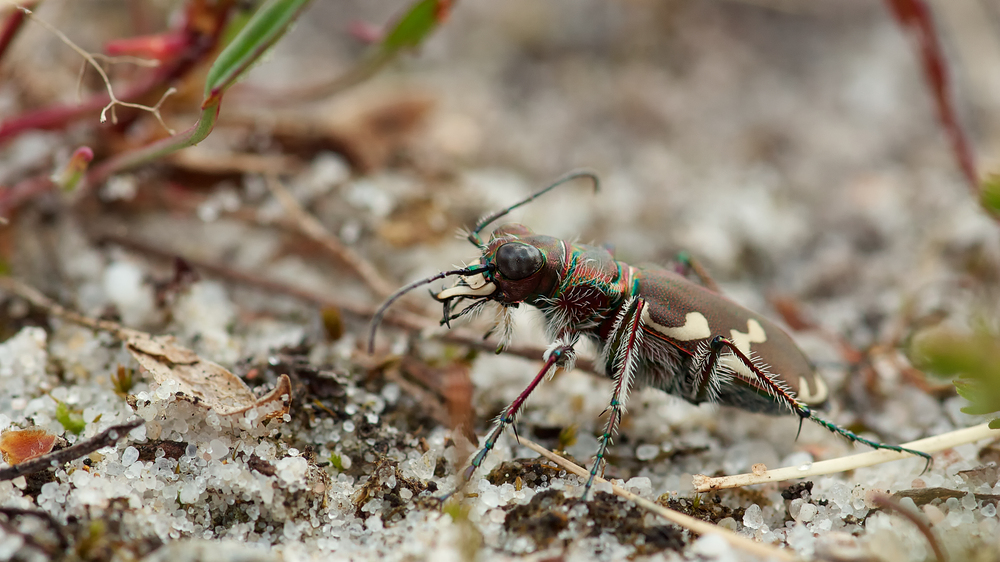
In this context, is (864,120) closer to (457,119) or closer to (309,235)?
(457,119)

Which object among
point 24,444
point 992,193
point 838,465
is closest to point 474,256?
point 838,465

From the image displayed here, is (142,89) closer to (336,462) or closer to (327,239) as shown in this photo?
(327,239)

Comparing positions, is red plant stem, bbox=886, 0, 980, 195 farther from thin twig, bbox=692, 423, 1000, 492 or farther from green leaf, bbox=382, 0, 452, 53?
green leaf, bbox=382, 0, 452, 53

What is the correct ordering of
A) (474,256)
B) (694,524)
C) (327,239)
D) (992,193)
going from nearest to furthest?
(694,524), (992,193), (474,256), (327,239)

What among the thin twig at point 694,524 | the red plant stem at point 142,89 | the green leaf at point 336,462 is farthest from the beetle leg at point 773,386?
the red plant stem at point 142,89

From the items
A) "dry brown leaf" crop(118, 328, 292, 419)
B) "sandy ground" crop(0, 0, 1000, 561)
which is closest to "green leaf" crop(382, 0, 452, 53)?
"sandy ground" crop(0, 0, 1000, 561)
